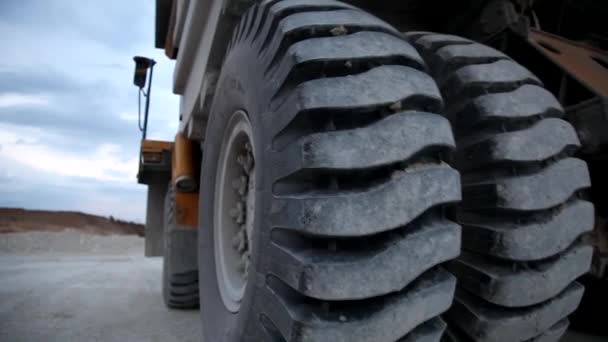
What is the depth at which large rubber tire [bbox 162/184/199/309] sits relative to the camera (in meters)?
3.16

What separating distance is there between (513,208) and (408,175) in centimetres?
35

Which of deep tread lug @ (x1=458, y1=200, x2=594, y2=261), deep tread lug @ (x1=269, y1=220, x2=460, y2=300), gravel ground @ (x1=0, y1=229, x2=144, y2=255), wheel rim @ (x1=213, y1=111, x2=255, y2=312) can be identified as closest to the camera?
deep tread lug @ (x1=269, y1=220, x2=460, y2=300)

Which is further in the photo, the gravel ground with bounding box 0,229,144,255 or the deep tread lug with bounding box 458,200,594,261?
the gravel ground with bounding box 0,229,144,255

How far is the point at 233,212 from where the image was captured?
2.05 meters

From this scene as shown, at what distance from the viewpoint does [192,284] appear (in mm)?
3240

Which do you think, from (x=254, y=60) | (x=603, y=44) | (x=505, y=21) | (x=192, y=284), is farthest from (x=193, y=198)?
(x=603, y=44)

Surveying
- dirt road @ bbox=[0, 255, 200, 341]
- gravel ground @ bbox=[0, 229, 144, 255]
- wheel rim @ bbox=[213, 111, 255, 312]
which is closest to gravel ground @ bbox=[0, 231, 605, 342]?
dirt road @ bbox=[0, 255, 200, 341]

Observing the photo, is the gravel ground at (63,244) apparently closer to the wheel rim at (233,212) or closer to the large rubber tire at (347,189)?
the wheel rim at (233,212)

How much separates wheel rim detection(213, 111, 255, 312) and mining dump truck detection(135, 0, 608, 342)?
0.02m

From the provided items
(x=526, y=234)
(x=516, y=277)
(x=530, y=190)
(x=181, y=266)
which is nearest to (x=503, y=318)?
(x=516, y=277)

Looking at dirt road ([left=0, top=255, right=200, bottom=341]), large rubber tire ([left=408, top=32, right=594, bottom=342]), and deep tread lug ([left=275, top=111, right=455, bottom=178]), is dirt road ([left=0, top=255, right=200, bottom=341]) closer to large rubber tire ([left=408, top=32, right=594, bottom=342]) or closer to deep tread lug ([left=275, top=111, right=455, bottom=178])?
large rubber tire ([left=408, top=32, right=594, bottom=342])

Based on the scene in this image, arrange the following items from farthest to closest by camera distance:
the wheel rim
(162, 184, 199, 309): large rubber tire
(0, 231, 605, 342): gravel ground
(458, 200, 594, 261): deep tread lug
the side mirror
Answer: the side mirror → (162, 184, 199, 309): large rubber tire → (0, 231, 605, 342): gravel ground → the wheel rim → (458, 200, 594, 261): deep tread lug

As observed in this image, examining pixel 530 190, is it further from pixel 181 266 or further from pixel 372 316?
pixel 181 266

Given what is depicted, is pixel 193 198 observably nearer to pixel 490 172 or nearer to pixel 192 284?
pixel 192 284
